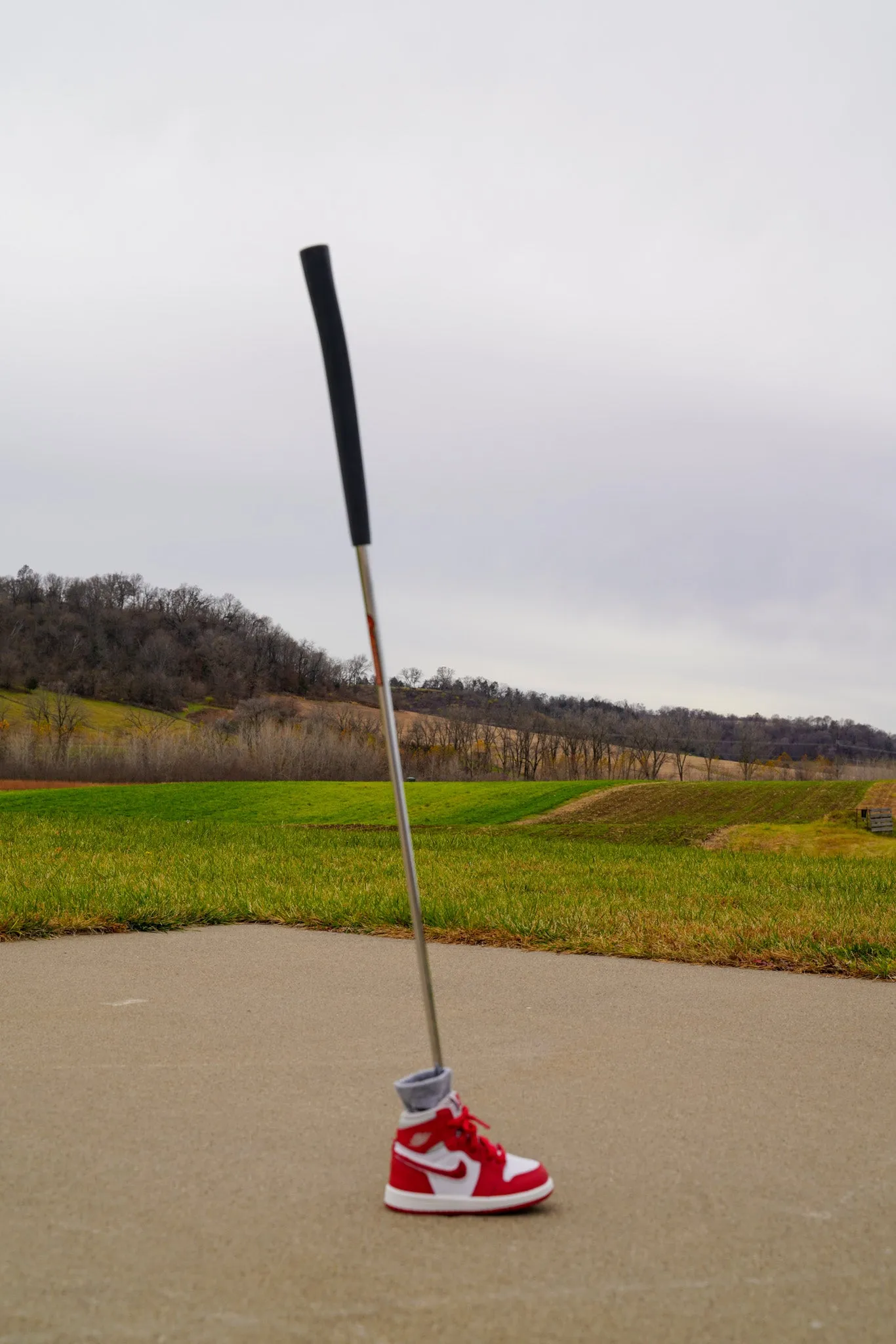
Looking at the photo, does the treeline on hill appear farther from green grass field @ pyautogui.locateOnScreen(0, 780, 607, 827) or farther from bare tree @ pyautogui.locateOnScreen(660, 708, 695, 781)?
green grass field @ pyautogui.locateOnScreen(0, 780, 607, 827)

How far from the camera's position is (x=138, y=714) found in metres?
121

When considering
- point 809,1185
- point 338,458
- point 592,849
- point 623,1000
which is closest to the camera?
point 809,1185

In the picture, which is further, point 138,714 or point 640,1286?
point 138,714

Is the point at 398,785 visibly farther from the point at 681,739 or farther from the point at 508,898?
the point at 681,739

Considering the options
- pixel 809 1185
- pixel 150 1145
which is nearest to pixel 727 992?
pixel 809 1185

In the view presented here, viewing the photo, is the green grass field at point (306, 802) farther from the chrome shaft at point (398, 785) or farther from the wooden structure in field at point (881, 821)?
the chrome shaft at point (398, 785)

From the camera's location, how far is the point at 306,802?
5053 cm

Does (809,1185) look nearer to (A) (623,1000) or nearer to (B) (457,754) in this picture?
(A) (623,1000)

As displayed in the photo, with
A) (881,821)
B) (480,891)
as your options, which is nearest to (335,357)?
(480,891)

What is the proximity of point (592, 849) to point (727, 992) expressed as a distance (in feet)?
38.4

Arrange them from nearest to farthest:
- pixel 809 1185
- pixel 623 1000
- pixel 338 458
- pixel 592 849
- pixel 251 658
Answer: pixel 809 1185, pixel 338 458, pixel 623 1000, pixel 592 849, pixel 251 658

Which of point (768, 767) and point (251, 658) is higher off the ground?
point (251, 658)

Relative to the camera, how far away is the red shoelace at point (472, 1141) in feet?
9.40

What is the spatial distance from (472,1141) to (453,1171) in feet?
0.30
